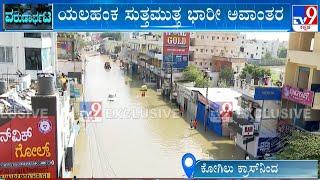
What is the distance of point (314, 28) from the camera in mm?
8891

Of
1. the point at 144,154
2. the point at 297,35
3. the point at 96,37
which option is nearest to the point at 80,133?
the point at 144,154

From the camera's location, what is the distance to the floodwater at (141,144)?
17.1 meters

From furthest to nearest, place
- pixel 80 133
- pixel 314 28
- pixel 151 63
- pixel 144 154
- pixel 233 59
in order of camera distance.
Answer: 1. pixel 151 63
2. pixel 233 59
3. pixel 80 133
4. pixel 144 154
5. pixel 314 28

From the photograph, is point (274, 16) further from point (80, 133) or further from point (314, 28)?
point (80, 133)

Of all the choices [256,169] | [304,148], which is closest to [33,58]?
[304,148]

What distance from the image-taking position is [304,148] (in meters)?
13.2

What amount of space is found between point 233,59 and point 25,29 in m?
35.0

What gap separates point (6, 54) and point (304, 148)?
15034 millimetres

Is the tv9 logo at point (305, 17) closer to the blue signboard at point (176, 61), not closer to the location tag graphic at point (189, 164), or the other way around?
the location tag graphic at point (189, 164)

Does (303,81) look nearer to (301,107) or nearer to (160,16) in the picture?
(301,107)

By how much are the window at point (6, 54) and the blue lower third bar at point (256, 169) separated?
17.1 metres

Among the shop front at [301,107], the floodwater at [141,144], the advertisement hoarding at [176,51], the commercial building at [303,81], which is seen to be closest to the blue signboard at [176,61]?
the advertisement hoarding at [176,51]

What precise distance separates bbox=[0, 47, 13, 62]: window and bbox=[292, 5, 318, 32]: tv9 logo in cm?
1563

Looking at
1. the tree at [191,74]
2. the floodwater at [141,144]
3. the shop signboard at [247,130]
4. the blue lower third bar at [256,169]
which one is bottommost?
the floodwater at [141,144]
